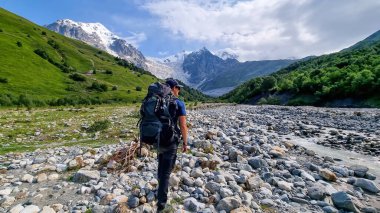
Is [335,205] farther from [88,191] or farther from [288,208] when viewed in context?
[88,191]

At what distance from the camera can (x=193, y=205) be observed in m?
9.09

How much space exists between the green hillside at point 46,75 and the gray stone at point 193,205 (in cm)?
6191

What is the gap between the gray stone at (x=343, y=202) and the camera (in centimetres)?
951

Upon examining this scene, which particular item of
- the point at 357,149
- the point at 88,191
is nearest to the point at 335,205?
the point at 88,191

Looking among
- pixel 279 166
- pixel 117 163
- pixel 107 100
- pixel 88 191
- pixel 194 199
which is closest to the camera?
pixel 194 199

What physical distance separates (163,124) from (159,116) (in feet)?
0.85

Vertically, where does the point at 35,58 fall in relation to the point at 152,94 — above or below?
above

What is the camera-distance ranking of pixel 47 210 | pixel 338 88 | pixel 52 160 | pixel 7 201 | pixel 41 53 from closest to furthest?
pixel 47 210 < pixel 7 201 < pixel 52 160 < pixel 338 88 < pixel 41 53

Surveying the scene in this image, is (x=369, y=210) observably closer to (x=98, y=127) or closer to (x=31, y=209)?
(x=31, y=209)

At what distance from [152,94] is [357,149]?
1745 centimetres

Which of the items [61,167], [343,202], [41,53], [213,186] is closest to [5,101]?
[61,167]

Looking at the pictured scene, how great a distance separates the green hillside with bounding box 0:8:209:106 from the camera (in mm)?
79131

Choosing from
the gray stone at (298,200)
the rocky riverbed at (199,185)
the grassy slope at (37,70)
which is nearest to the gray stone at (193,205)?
the rocky riverbed at (199,185)

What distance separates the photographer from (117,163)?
1275 centimetres
